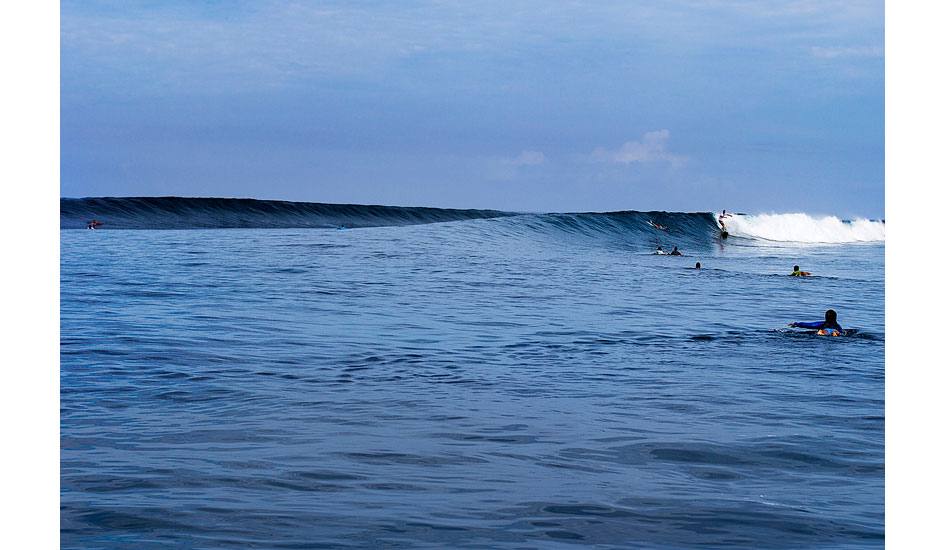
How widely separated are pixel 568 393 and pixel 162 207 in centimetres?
4781

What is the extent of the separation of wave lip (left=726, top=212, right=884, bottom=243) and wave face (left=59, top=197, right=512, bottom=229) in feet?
Result: 79.5

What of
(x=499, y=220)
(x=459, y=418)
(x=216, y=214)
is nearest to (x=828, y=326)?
(x=459, y=418)

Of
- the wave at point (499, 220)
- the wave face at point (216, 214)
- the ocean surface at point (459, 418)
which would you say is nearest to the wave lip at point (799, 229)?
the wave at point (499, 220)

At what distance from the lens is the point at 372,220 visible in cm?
5862

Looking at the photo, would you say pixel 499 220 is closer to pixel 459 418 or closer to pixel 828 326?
pixel 828 326

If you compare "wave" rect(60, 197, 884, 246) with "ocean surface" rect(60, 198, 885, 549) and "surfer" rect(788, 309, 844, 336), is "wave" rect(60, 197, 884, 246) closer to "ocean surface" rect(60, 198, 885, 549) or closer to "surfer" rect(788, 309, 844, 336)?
"ocean surface" rect(60, 198, 885, 549)

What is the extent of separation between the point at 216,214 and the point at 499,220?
21.4 meters

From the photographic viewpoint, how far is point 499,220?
40.0 m

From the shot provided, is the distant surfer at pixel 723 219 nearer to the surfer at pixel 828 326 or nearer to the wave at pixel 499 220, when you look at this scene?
the wave at pixel 499 220

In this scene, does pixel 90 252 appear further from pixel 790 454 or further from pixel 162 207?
pixel 162 207

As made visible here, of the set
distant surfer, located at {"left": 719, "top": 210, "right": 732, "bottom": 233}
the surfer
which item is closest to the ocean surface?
the surfer

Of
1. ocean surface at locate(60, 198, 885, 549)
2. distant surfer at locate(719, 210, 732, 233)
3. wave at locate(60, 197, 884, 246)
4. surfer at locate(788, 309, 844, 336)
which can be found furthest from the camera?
distant surfer at locate(719, 210, 732, 233)

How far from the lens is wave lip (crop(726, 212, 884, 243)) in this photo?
5292 cm

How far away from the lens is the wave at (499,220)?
42344mm
